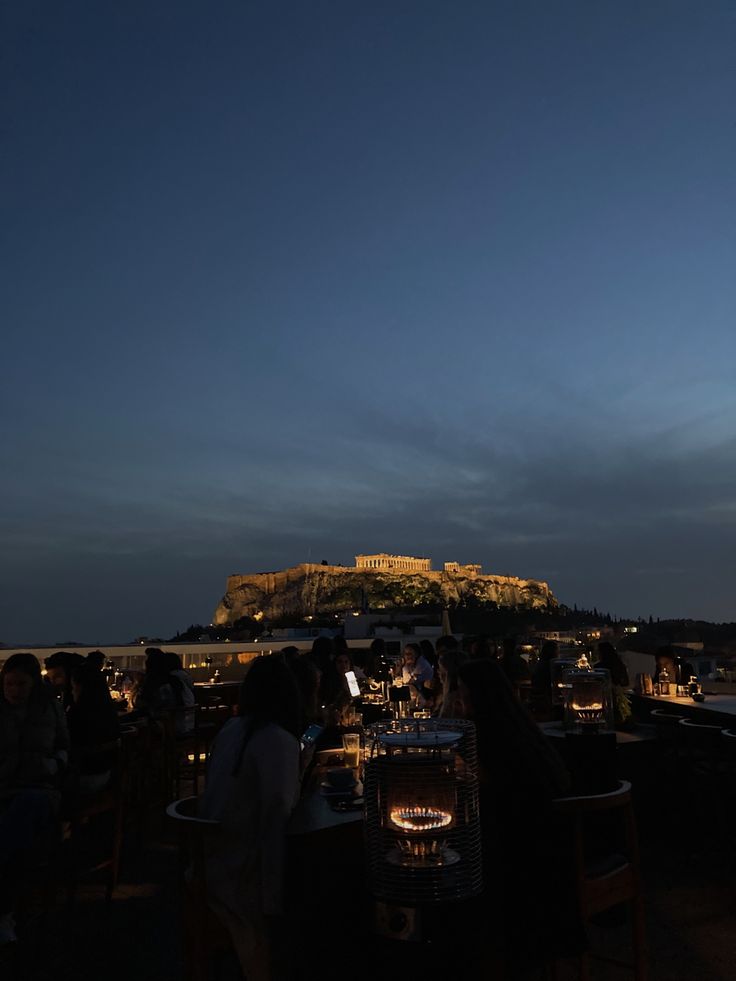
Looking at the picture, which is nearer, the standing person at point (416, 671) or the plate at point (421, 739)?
the plate at point (421, 739)

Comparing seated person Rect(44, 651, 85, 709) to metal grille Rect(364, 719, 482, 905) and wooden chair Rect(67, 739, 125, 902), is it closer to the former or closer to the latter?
wooden chair Rect(67, 739, 125, 902)

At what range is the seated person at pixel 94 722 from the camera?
4.20 meters

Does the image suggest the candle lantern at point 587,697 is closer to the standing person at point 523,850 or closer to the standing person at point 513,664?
the standing person at point 523,850

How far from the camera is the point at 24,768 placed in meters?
3.54

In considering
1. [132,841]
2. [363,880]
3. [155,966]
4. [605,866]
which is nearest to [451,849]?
[363,880]

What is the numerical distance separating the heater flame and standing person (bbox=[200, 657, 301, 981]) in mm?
703

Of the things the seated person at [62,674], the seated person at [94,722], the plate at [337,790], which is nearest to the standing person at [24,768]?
the seated person at [94,722]

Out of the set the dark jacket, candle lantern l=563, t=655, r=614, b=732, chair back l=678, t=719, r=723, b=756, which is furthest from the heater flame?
chair back l=678, t=719, r=723, b=756

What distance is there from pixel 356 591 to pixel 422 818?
3860 inches

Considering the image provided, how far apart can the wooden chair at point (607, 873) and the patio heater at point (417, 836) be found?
2.48 feet

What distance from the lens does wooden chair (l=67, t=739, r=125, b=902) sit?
3471mm

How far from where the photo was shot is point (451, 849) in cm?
178

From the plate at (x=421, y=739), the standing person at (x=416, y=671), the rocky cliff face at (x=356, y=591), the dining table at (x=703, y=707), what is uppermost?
the rocky cliff face at (x=356, y=591)

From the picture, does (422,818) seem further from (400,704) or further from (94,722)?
(94,722)
